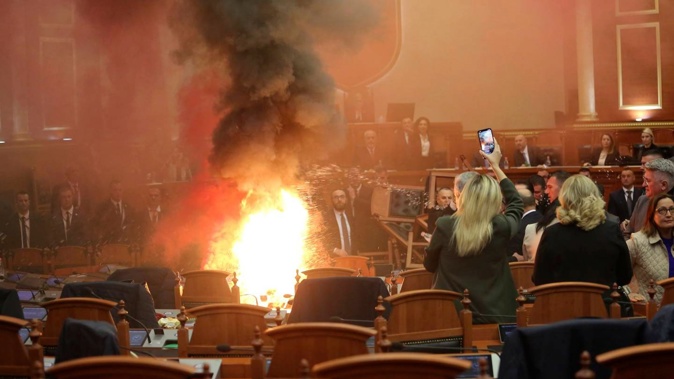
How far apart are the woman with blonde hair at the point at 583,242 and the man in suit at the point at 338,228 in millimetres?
5552

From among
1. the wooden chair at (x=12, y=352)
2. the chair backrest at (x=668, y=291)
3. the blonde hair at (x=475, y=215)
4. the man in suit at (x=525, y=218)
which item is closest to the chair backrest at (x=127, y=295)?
the wooden chair at (x=12, y=352)

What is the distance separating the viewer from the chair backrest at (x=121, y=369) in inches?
148

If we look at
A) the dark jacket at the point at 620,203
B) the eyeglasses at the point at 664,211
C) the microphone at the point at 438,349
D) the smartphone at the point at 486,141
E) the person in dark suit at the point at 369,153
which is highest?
the person in dark suit at the point at 369,153

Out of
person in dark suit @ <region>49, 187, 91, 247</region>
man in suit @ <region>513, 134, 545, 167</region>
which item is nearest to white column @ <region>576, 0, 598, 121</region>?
man in suit @ <region>513, 134, 545, 167</region>

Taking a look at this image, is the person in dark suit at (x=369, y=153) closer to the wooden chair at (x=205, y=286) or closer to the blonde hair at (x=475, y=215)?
the wooden chair at (x=205, y=286)

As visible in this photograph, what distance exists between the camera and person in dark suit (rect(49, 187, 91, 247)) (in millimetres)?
13070

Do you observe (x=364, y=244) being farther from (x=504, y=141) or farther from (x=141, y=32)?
(x=141, y=32)

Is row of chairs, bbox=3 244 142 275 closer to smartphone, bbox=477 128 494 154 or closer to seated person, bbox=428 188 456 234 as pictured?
seated person, bbox=428 188 456 234

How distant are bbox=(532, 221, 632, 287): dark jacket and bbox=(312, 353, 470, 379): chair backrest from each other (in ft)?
8.16

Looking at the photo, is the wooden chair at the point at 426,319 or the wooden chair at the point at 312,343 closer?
the wooden chair at the point at 312,343

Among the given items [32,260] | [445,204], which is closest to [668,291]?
[445,204]

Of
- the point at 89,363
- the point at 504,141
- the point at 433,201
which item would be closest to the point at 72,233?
the point at 433,201

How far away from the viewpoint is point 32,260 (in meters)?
12.1

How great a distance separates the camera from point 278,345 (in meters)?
4.66
